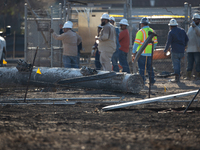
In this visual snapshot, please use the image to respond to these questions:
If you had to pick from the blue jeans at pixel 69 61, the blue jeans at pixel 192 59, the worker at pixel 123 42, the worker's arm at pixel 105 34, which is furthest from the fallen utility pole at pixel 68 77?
the blue jeans at pixel 192 59

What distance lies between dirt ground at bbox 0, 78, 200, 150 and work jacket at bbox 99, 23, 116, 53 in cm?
365

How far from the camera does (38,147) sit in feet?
10.4

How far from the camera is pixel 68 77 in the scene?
8336mm

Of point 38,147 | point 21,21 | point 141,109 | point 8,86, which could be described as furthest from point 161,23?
point 21,21

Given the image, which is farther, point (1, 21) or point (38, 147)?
point (1, 21)

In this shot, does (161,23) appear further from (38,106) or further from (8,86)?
(38,106)

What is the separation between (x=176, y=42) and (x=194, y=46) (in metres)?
0.97

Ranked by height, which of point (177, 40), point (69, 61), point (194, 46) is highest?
point (177, 40)

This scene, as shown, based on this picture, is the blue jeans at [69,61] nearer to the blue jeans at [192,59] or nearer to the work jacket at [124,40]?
the work jacket at [124,40]

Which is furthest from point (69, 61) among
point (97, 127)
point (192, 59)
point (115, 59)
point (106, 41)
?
point (97, 127)

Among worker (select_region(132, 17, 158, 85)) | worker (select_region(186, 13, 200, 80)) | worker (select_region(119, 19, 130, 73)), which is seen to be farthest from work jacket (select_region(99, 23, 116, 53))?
worker (select_region(186, 13, 200, 80))

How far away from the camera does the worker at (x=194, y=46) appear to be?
1104cm

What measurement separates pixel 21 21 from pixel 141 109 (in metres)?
20.4

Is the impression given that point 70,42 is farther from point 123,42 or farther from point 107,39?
point 123,42
